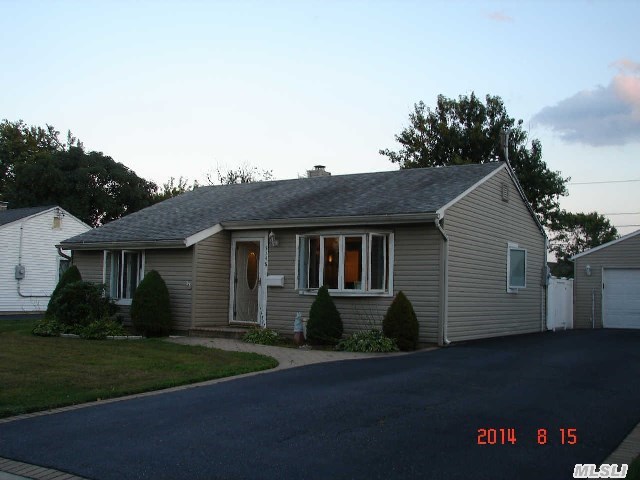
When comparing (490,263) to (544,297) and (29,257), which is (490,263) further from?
(29,257)

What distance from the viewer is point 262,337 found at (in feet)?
52.2

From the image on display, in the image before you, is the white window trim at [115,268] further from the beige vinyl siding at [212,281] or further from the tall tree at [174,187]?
the tall tree at [174,187]

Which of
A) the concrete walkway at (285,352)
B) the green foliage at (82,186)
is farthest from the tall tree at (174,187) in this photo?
the concrete walkway at (285,352)

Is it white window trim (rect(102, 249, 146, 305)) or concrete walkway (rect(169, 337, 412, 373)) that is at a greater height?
white window trim (rect(102, 249, 146, 305))

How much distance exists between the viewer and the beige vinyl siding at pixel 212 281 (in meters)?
17.4

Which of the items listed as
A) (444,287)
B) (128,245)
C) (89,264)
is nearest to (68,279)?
(89,264)

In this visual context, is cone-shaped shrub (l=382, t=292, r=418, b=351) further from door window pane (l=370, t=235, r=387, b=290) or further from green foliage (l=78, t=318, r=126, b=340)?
green foliage (l=78, t=318, r=126, b=340)

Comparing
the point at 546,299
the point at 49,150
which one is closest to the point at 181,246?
the point at 546,299

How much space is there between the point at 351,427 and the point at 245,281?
11.6 m

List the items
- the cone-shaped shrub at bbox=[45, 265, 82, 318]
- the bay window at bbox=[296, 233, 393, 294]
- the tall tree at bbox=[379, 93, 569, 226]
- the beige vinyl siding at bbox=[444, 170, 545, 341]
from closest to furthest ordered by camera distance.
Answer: the bay window at bbox=[296, 233, 393, 294]
the beige vinyl siding at bbox=[444, 170, 545, 341]
the cone-shaped shrub at bbox=[45, 265, 82, 318]
the tall tree at bbox=[379, 93, 569, 226]

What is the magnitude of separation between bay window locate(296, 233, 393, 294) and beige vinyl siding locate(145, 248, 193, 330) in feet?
9.83

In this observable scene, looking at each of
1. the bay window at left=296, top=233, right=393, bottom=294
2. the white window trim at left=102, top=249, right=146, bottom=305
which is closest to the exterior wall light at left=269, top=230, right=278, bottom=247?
the bay window at left=296, top=233, right=393, bottom=294

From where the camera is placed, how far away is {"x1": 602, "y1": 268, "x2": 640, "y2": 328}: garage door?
932 inches

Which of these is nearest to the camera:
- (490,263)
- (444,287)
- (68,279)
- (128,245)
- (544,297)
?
(444,287)
